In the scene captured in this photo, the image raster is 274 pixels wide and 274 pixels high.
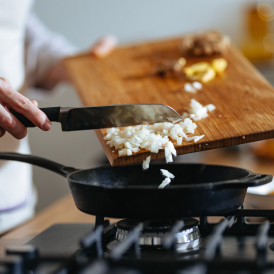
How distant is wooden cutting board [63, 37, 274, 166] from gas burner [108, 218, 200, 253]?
0.09m

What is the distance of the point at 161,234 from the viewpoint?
2.64ft

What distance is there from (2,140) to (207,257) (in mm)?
745

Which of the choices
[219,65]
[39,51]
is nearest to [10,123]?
[219,65]

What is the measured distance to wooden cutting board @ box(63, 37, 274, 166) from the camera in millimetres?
857

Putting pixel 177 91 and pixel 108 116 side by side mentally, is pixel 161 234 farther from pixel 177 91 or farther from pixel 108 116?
pixel 177 91

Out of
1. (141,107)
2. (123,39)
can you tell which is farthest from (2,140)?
(123,39)

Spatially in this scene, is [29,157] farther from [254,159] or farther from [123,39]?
[123,39]

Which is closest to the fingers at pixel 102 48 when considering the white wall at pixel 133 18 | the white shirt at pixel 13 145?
the white shirt at pixel 13 145

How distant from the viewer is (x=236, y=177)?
0.84m

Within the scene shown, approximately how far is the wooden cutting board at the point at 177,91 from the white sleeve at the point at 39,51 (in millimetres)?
260

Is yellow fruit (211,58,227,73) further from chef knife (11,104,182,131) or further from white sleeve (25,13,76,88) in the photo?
white sleeve (25,13,76,88)

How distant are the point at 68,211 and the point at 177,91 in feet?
1.24

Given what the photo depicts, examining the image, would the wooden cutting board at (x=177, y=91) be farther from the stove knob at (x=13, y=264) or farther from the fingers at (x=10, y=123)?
the stove knob at (x=13, y=264)

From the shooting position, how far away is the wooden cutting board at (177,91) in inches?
33.8
